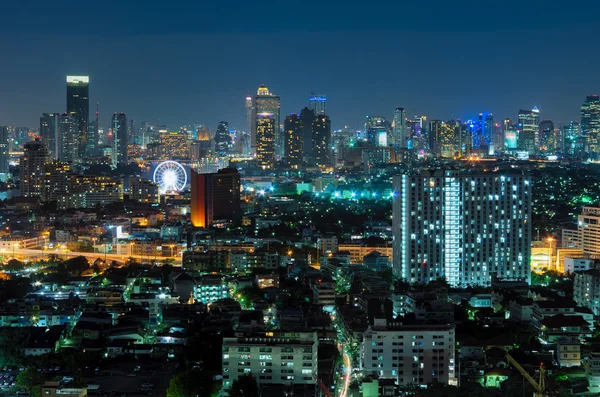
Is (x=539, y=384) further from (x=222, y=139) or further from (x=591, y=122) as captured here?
(x=222, y=139)

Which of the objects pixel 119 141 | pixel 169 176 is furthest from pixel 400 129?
pixel 169 176

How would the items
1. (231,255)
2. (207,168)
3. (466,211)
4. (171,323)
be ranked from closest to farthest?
1. (171,323)
2. (466,211)
3. (231,255)
4. (207,168)

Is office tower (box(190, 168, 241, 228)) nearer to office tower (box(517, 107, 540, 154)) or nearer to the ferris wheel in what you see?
the ferris wheel

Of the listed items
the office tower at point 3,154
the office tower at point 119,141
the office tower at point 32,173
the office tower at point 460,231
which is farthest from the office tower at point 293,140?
the office tower at point 460,231

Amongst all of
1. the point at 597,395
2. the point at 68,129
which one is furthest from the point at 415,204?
the point at 68,129

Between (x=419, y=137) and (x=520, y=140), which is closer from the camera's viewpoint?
(x=520, y=140)

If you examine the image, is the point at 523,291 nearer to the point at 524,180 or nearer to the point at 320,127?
the point at 524,180
